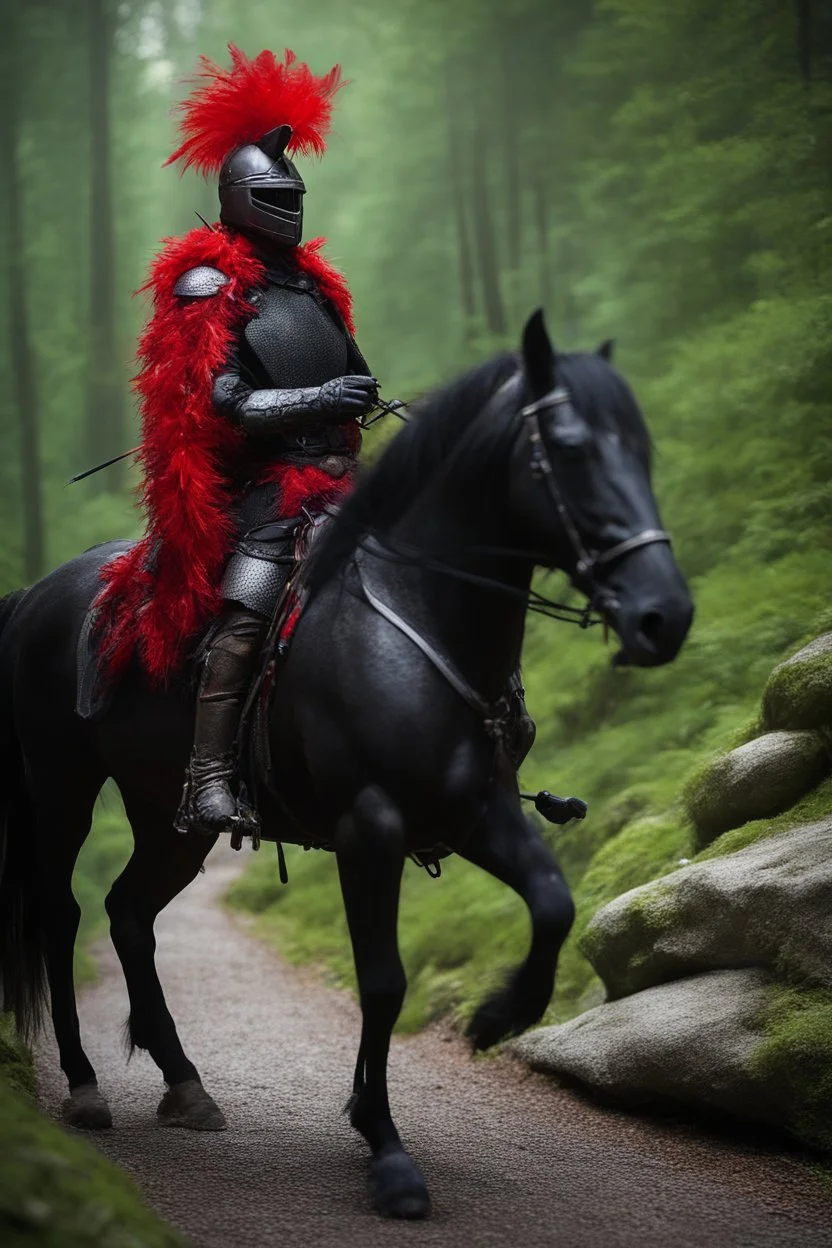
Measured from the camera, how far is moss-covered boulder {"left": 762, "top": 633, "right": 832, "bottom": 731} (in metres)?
5.68

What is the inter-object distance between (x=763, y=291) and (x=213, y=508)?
24.8 ft

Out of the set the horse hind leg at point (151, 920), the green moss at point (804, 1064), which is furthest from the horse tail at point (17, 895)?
the green moss at point (804, 1064)

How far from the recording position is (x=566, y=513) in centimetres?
383

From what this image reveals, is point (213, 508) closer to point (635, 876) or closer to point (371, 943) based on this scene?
point (371, 943)

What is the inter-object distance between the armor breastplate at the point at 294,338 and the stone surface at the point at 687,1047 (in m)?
2.82

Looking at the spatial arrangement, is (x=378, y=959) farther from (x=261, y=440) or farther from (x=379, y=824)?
(x=261, y=440)

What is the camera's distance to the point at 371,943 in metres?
4.24

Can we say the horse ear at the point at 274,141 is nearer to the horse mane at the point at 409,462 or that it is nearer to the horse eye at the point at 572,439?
the horse mane at the point at 409,462

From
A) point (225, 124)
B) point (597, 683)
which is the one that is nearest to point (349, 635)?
point (225, 124)

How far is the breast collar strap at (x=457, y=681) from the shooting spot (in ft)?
13.7

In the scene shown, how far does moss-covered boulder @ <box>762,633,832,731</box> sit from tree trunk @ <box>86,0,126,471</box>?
13.9 meters

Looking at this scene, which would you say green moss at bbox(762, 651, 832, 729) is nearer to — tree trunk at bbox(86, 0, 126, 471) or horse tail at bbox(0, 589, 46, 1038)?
horse tail at bbox(0, 589, 46, 1038)

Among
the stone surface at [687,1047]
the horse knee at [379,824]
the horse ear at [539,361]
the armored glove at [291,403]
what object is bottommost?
the stone surface at [687,1047]

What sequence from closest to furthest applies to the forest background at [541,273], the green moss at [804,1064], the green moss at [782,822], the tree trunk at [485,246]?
the green moss at [804,1064], the green moss at [782,822], the forest background at [541,273], the tree trunk at [485,246]
